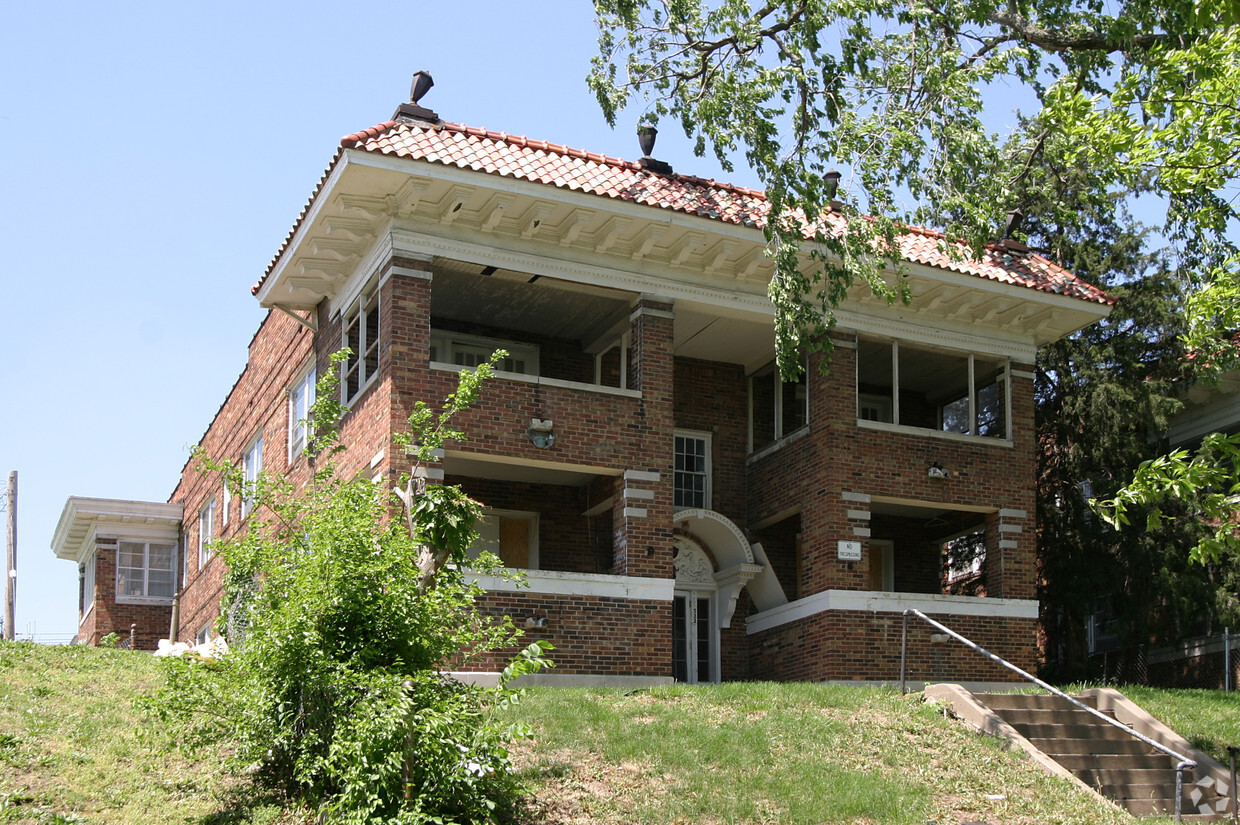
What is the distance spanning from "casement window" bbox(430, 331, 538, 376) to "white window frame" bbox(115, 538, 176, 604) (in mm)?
14380

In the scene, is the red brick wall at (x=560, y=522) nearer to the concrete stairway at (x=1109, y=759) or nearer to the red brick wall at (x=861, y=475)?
the red brick wall at (x=861, y=475)

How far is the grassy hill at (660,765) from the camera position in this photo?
1167cm

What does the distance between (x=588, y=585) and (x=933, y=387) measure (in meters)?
9.11

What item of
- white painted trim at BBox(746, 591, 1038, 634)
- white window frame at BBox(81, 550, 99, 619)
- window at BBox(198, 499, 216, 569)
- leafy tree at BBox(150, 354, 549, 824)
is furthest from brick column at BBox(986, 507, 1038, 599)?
white window frame at BBox(81, 550, 99, 619)

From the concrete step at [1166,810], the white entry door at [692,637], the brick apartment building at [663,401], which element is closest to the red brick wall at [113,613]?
the brick apartment building at [663,401]

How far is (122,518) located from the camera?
32.4 meters

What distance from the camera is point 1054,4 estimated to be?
1692 cm

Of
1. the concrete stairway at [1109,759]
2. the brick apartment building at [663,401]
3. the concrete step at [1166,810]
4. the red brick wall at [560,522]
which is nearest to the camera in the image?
the concrete step at [1166,810]

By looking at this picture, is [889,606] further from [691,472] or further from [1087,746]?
[1087,746]

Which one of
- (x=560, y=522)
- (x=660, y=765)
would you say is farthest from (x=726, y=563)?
(x=660, y=765)


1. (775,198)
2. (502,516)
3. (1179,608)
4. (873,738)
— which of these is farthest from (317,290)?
(1179,608)

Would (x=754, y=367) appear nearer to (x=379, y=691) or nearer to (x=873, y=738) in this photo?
(x=873, y=738)

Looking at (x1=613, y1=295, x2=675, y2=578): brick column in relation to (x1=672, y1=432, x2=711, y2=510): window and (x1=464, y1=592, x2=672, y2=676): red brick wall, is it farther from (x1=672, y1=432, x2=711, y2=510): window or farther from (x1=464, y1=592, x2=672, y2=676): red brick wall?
(x1=672, y1=432, x2=711, y2=510): window

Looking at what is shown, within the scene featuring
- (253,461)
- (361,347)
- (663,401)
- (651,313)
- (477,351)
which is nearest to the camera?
(361,347)
